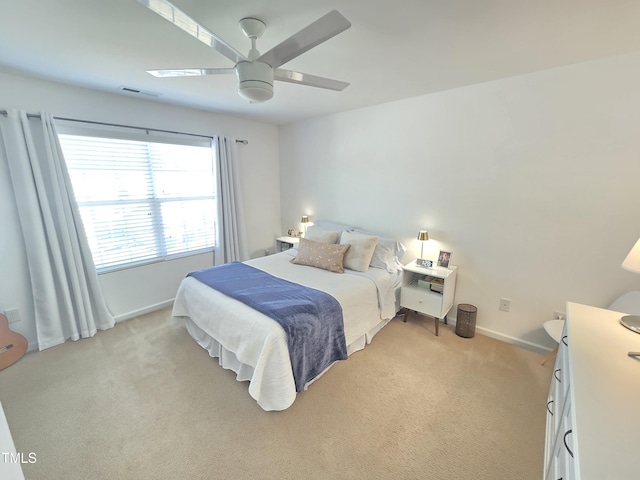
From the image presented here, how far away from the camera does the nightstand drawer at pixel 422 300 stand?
2.65 metres

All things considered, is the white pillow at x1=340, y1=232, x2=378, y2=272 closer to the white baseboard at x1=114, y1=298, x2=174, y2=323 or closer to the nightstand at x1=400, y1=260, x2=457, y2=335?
the nightstand at x1=400, y1=260, x2=457, y2=335

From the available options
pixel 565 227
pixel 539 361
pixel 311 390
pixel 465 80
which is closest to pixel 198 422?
pixel 311 390

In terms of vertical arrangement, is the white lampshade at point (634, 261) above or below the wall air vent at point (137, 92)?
below

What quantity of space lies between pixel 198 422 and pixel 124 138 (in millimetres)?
2834

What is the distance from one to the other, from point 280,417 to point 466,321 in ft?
6.46

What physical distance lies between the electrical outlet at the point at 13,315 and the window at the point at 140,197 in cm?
68

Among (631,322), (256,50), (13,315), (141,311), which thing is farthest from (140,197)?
(631,322)

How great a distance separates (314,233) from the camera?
11.1 ft

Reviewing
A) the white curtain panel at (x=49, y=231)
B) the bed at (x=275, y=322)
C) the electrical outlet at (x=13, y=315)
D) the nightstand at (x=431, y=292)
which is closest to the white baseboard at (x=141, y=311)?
the white curtain panel at (x=49, y=231)

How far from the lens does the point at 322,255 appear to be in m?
2.90

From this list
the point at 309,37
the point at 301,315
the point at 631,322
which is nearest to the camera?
the point at 309,37

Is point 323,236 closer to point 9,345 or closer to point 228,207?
point 228,207

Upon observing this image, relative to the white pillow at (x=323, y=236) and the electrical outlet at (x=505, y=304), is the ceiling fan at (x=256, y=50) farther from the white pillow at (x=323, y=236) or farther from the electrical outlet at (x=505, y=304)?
the electrical outlet at (x=505, y=304)

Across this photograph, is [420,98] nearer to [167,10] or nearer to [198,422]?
→ [167,10]
